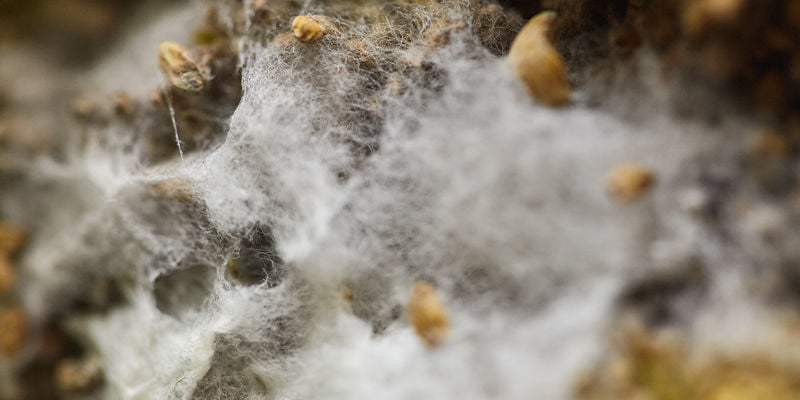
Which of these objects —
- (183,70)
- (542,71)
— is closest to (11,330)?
(183,70)

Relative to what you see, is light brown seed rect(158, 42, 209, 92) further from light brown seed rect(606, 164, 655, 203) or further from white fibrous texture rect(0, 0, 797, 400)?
light brown seed rect(606, 164, 655, 203)

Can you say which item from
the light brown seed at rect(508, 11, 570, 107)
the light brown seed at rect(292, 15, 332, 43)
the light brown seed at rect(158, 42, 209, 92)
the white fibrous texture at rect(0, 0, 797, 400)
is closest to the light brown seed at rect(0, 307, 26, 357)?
the white fibrous texture at rect(0, 0, 797, 400)

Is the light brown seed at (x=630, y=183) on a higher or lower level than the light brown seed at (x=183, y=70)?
higher

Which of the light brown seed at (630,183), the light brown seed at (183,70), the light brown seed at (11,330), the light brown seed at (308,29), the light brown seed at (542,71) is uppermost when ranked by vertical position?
the light brown seed at (542,71)

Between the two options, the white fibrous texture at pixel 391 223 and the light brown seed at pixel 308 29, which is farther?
the light brown seed at pixel 308 29

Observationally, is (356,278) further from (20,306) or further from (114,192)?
(20,306)

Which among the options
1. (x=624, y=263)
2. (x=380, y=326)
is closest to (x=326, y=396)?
(x=380, y=326)

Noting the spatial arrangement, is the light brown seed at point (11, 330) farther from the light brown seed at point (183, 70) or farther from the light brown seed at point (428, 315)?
the light brown seed at point (428, 315)

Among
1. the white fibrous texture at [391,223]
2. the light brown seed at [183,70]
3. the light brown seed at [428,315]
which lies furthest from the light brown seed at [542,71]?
the light brown seed at [183,70]
